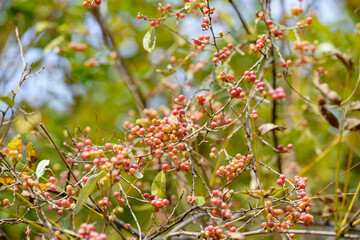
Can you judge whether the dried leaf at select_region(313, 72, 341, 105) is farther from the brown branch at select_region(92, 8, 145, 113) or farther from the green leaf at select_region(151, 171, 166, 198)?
the brown branch at select_region(92, 8, 145, 113)

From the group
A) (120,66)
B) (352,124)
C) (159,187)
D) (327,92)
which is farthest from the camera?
(120,66)

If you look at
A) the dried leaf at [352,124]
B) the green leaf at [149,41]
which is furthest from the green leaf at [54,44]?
the dried leaf at [352,124]

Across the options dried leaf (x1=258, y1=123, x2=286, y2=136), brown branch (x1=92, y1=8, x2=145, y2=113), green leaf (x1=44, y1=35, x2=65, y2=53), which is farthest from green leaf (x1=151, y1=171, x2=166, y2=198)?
green leaf (x1=44, y1=35, x2=65, y2=53)

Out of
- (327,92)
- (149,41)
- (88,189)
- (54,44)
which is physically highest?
(54,44)

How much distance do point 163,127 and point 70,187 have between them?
39 cm

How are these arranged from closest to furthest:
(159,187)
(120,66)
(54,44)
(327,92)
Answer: (159,187) → (327,92) → (54,44) → (120,66)

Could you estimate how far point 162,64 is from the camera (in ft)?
9.84

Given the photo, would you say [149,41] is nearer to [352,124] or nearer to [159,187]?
[159,187]

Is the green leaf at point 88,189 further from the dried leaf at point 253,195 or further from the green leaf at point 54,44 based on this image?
the green leaf at point 54,44

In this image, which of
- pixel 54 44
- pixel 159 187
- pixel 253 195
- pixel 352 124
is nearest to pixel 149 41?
pixel 159 187

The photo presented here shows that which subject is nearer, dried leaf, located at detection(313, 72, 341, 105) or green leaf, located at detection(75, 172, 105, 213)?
green leaf, located at detection(75, 172, 105, 213)

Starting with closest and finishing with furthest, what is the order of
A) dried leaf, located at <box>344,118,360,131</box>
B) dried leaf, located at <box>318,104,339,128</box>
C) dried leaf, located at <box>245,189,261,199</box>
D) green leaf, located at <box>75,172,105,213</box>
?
green leaf, located at <box>75,172,105,213</box>
dried leaf, located at <box>245,189,261,199</box>
dried leaf, located at <box>344,118,360,131</box>
dried leaf, located at <box>318,104,339,128</box>

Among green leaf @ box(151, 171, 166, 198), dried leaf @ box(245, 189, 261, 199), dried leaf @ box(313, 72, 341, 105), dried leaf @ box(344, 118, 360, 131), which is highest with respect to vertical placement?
green leaf @ box(151, 171, 166, 198)

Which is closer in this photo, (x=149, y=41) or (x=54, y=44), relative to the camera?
(x=149, y=41)
